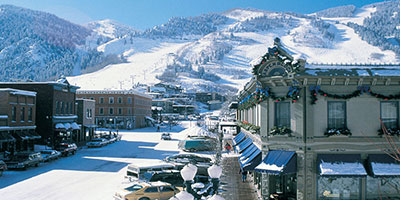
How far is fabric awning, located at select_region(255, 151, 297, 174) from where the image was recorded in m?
16.4

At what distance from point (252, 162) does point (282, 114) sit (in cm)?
298

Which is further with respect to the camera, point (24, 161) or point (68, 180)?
point (24, 161)

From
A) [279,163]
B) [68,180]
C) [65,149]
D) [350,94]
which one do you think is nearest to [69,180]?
[68,180]

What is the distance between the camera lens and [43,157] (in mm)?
→ 32594

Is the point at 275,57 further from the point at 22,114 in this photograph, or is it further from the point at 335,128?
the point at 22,114

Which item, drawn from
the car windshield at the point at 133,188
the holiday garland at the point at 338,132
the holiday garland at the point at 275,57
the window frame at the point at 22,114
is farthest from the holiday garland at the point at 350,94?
the window frame at the point at 22,114

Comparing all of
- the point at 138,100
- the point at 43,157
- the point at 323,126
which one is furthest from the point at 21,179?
the point at 138,100

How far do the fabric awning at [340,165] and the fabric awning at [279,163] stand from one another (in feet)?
4.03

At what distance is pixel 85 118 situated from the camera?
5519cm

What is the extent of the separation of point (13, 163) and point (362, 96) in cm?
2616

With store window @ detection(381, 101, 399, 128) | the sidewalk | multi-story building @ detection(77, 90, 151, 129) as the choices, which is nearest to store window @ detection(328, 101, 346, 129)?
store window @ detection(381, 101, 399, 128)

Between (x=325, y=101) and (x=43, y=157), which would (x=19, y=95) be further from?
(x=325, y=101)

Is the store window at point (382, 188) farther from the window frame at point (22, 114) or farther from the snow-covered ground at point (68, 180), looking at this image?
the window frame at point (22, 114)

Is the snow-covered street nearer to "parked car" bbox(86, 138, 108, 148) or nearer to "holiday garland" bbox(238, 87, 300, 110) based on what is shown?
"holiday garland" bbox(238, 87, 300, 110)
